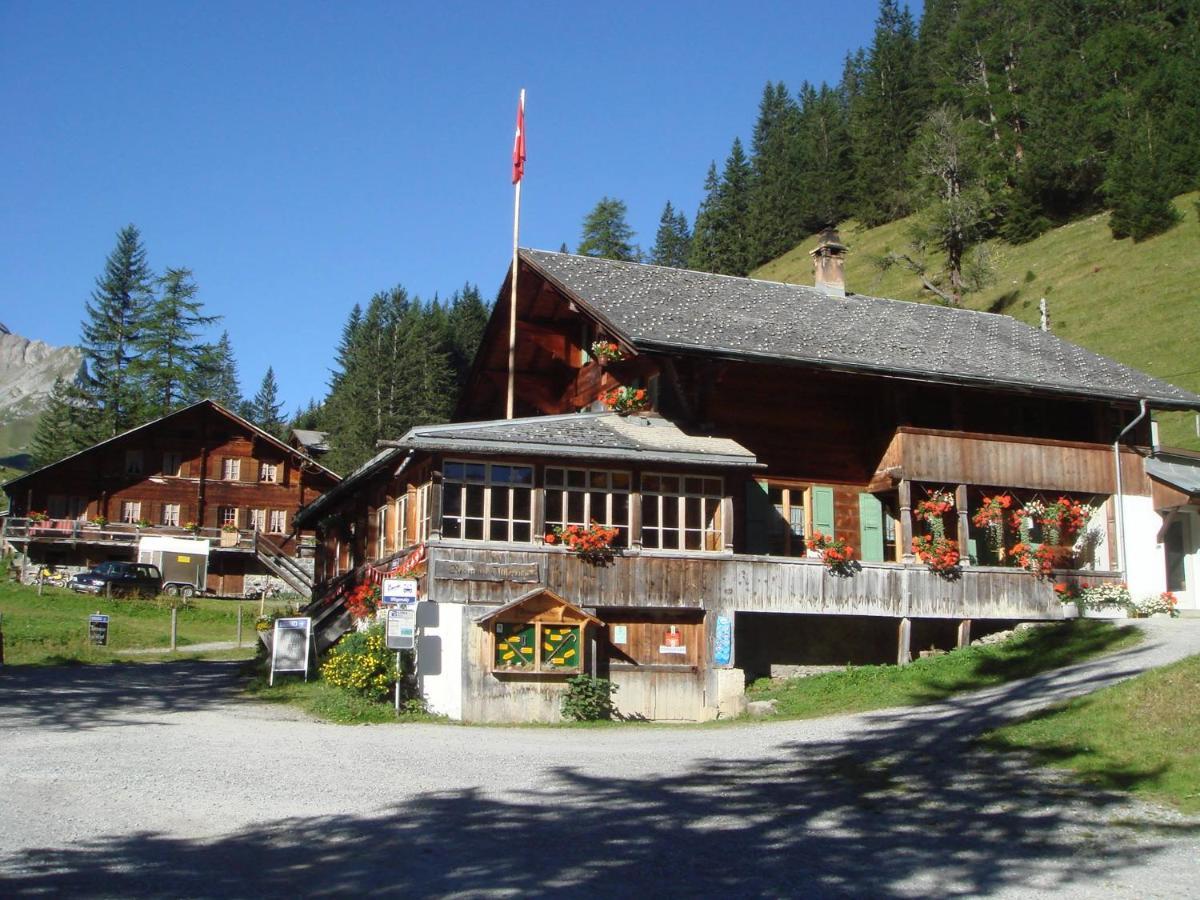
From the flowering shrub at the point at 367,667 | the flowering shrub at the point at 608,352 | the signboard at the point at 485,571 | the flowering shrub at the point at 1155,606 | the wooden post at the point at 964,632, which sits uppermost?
the flowering shrub at the point at 608,352

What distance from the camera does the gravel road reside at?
31.6 feet

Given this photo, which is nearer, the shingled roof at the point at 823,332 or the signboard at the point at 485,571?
the signboard at the point at 485,571

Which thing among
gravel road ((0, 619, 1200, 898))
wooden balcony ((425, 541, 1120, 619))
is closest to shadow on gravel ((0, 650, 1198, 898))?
gravel road ((0, 619, 1200, 898))

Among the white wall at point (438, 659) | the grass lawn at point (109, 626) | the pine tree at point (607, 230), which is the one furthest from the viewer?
the pine tree at point (607, 230)

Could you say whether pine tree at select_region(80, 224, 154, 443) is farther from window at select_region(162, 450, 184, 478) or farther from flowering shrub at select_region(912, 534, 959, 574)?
flowering shrub at select_region(912, 534, 959, 574)

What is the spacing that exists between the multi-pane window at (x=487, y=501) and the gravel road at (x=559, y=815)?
14.2 feet

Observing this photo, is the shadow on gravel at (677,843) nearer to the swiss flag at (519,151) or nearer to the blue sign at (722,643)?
the blue sign at (722,643)

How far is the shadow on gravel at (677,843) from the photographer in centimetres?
948

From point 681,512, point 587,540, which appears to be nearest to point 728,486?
point 681,512

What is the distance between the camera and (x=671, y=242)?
373 ft

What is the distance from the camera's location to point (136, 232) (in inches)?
3214

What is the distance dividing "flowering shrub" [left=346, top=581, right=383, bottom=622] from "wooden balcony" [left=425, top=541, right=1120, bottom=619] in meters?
3.39

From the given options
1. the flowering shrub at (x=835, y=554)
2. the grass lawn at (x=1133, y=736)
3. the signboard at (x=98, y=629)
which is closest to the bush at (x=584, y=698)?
the flowering shrub at (x=835, y=554)

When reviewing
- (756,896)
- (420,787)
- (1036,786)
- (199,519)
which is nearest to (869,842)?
(756,896)
